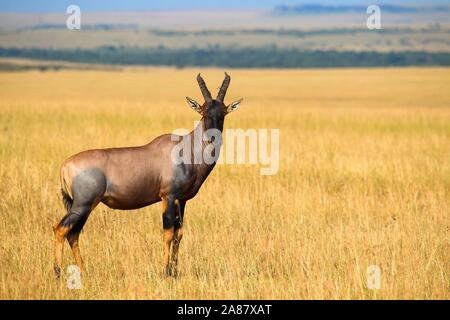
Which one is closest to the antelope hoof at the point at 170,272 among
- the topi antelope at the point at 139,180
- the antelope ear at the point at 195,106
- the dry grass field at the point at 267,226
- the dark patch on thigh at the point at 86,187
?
the topi antelope at the point at 139,180

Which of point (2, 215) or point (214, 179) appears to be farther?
point (214, 179)

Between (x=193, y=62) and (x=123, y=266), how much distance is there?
105 meters

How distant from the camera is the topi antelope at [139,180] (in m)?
8.30

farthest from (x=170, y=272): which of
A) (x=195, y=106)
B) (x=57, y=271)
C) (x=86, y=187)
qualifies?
(x=195, y=106)

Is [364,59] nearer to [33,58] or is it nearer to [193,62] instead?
[193,62]

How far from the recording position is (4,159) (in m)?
16.7

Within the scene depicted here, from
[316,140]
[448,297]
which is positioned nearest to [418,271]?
[448,297]

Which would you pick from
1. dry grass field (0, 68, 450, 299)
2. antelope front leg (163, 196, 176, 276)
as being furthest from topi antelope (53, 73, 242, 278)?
dry grass field (0, 68, 450, 299)

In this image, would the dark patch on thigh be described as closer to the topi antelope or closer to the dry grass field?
the topi antelope

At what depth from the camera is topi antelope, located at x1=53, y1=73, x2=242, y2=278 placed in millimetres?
8297

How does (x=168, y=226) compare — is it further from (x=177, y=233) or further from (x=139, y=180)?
(x=139, y=180)

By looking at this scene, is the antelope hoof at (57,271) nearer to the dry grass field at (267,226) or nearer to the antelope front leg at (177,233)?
the dry grass field at (267,226)

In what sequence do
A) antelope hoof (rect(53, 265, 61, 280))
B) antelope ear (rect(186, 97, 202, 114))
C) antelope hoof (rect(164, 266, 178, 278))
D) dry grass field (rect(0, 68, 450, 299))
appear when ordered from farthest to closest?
antelope ear (rect(186, 97, 202, 114)) → antelope hoof (rect(164, 266, 178, 278)) → antelope hoof (rect(53, 265, 61, 280)) → dry grass field (rect(0, 68, 450, 299))

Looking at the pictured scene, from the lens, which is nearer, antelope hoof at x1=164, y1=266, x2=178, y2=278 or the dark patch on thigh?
the dark patch on thigh
